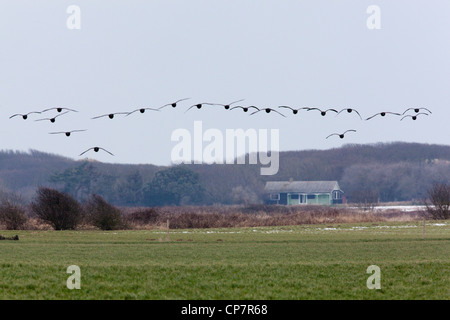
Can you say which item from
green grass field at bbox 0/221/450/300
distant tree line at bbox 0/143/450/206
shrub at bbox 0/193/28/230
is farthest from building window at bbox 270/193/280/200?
green grass field at bbox 0/221/450/300

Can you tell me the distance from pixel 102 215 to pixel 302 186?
269ft

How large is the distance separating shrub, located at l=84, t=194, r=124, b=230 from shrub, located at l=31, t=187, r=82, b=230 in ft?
3.46

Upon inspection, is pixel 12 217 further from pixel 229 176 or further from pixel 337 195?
pixel 337 195

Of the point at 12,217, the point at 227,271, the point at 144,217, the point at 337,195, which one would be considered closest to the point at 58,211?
the point at 12,217

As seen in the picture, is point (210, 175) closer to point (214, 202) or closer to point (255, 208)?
point (214, 202)

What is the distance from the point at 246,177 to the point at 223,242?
85.8 m

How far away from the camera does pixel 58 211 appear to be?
5450 centimetres

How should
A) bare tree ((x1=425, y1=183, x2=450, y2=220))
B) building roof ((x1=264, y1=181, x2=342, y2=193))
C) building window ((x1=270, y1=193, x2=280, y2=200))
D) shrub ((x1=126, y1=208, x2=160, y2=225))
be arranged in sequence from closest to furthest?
shrub ((x1=126, y1=208, x2=160, y2=225)) → bare tree ((x1=425, y1=183, x2=450, y2=220)) → building window ((x1=270, y1=193, x2=280, y2=200)) → building roof ((x1=264, y1=181, x2=342, y2=193))

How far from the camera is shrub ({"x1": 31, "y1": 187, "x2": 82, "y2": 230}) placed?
2143 inches

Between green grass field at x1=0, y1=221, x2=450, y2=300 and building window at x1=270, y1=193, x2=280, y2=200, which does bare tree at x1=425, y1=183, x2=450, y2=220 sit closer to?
green grass field at x1=0, y1=221, x2=450, y2=300

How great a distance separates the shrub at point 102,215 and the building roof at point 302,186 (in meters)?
73.6

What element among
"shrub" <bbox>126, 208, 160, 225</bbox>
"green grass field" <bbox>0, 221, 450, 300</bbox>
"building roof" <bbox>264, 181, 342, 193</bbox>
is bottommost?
"building roof" <bbox>264, 181, 342, 193</bbox>

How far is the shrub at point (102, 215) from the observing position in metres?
54.9

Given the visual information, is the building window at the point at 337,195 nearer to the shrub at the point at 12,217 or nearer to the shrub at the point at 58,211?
the shrub at the point at 58,211
